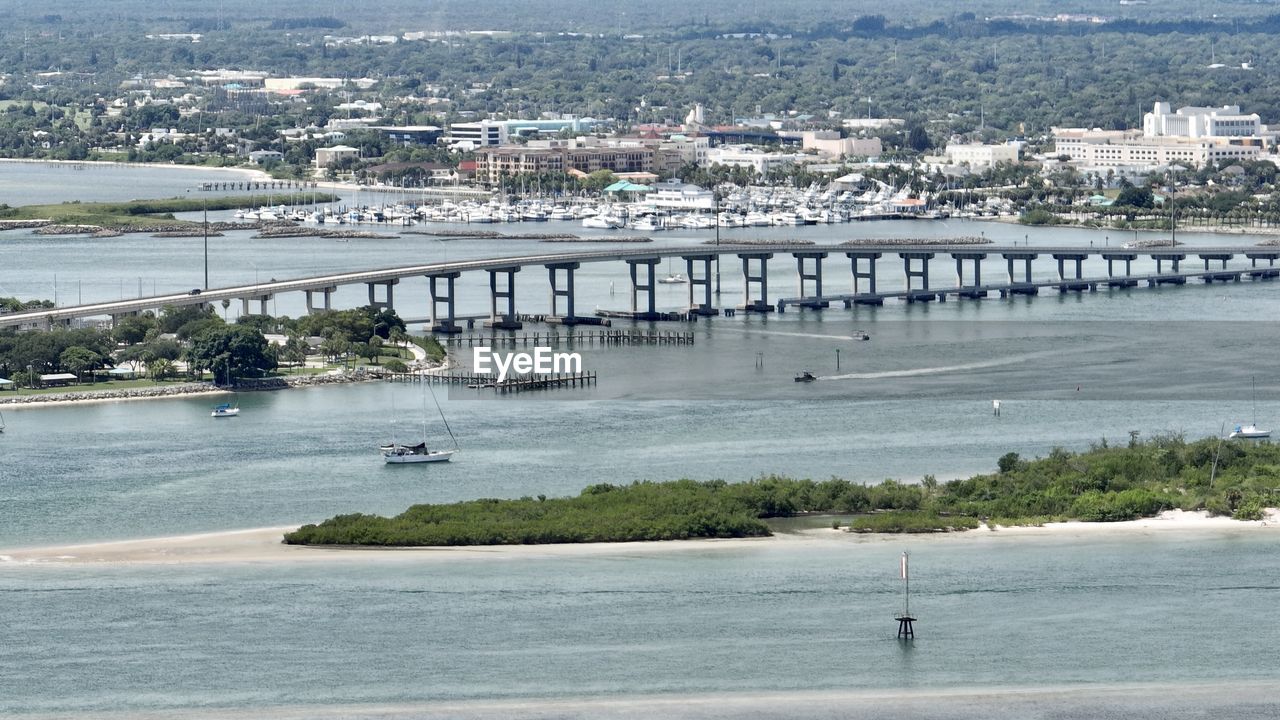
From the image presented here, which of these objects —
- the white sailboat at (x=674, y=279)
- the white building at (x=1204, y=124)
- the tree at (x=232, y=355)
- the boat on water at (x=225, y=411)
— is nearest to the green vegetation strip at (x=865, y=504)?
the boat on water at (x=225, y=411)

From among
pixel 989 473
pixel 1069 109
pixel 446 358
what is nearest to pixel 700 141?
pixel 1069 109

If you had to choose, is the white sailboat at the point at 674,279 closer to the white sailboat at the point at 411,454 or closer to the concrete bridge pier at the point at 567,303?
the concrete bridge pier at the point at 567,303

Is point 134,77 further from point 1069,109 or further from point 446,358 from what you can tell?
point 446,358

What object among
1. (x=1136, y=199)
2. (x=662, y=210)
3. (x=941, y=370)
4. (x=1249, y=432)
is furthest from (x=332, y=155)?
(x=1249, y=432)

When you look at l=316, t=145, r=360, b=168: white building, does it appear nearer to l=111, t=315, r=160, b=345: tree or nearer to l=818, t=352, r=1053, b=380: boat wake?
l=111, t=315, r=160, b=345: tree

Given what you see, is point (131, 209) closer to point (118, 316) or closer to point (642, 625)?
point (118, 316)

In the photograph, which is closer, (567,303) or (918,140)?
(567,303)

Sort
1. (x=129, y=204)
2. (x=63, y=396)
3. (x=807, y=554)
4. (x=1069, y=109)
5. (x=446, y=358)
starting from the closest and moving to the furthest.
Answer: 1. (x=807, y=554)
2. (x=63, y=396)
3. (x=446, y=358)
4. (x=129, y=204)
5. (x=1069, y=109)
